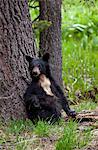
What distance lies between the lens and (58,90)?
233 inches

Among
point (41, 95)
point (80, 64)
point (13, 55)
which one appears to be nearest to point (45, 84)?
point (41, 95)

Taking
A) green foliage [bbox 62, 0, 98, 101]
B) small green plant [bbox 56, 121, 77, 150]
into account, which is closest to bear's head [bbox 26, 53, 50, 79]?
small green plant [bbox 56, 121, 77, 150]

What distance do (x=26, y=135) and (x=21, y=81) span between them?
1.03m

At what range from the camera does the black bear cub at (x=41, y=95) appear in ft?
18.0

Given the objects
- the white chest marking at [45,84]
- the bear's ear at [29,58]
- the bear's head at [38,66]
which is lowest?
the white chest marking at [45,84]

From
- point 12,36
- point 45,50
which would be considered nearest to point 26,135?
point 12,36

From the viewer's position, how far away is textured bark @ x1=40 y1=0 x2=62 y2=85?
7.66 meters

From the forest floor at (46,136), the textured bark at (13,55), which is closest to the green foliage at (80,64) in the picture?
the textured bark at (13,55)

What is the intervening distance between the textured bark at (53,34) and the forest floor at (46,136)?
9.62ft

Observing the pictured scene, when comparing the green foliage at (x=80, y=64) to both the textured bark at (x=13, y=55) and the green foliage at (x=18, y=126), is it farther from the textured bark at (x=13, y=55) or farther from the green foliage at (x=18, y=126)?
the green foliage at (x=18, y=126)

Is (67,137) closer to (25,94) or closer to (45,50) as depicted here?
(25,94)

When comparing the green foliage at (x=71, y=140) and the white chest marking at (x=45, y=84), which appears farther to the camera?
the white chest marking at (x=45, y=84)

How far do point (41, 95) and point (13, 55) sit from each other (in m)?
0.63

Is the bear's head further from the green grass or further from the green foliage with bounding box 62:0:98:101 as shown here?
the green foliage with bounding box 62:0:98:101
